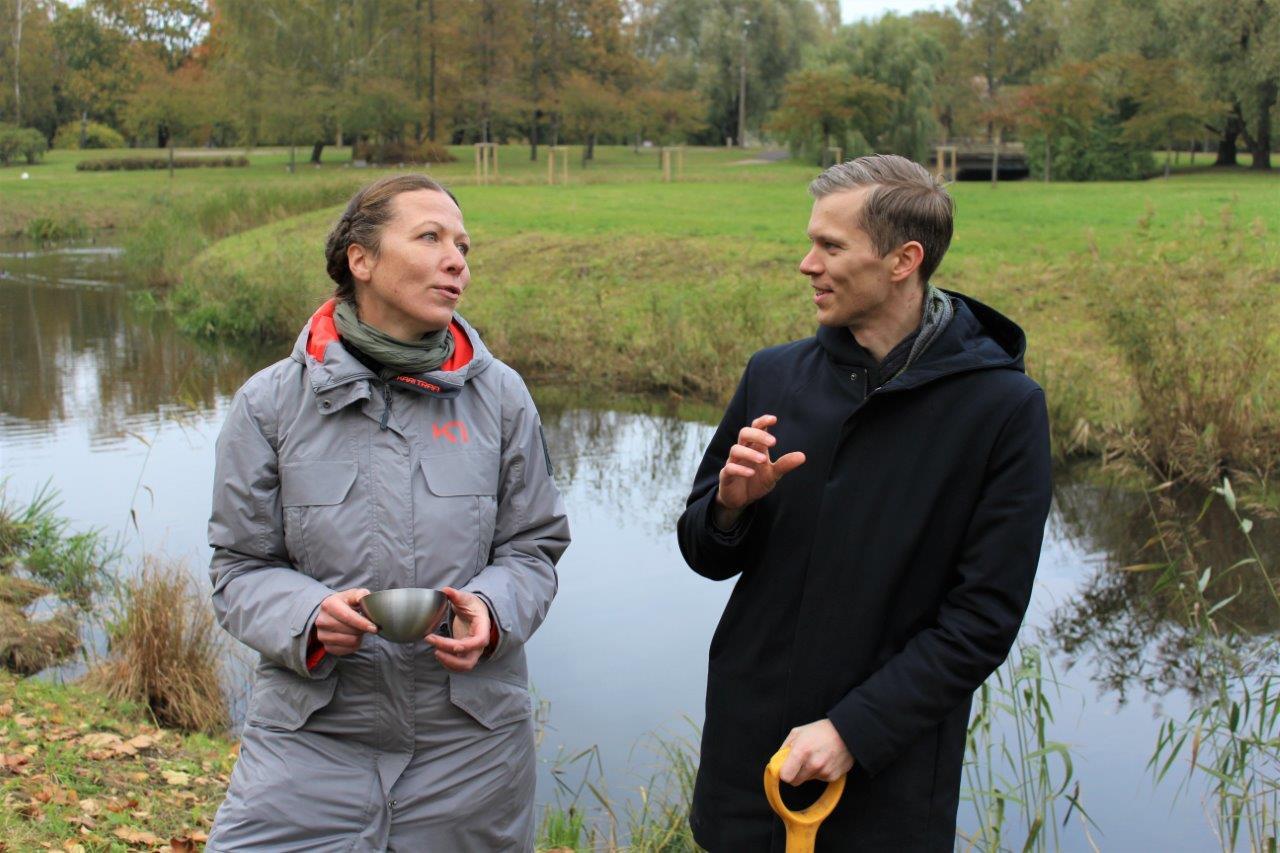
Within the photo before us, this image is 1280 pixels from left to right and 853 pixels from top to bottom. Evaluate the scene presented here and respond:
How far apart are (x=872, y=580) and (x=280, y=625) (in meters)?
1.15

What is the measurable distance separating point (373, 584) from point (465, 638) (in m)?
0.23

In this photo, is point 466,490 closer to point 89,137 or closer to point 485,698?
point 485,698

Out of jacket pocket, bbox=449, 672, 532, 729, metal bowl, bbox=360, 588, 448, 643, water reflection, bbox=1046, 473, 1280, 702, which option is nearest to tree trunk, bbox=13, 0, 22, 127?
water reflection, bbox=1046, 473, 1280, 702

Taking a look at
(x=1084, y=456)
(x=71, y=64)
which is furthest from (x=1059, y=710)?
(x=71, y=64)

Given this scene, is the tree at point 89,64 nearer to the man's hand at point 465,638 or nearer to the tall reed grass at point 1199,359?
the tall reed grass at point 1199,359

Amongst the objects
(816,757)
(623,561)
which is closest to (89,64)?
(623,561)

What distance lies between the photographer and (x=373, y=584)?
9.14 ft

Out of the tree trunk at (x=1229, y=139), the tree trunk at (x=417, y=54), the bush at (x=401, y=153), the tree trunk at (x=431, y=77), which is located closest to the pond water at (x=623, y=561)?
the tree trunk at (x=1229, y=139)

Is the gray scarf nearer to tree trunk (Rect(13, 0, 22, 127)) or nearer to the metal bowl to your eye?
the metal bowl

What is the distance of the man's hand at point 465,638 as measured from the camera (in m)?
2.69

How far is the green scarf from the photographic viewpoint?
2.84 m

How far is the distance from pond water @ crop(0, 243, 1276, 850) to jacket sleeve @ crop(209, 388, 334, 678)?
3.76 m

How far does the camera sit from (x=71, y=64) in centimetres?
6431

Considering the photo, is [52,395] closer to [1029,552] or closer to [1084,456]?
[1084,456]
